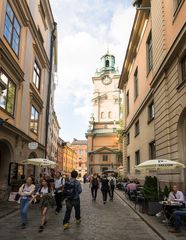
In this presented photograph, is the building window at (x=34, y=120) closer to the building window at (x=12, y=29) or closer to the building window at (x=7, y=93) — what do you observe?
the building window at (x=7, y=93)

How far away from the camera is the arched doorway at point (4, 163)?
16.8m

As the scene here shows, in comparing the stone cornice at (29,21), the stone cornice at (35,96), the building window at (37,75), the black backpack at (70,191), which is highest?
the stone cornice at (29,21)

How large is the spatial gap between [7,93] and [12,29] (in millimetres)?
4264

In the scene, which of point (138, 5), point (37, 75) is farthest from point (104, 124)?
point (138, 5)

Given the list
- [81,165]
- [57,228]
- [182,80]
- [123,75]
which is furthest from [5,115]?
[81,165]

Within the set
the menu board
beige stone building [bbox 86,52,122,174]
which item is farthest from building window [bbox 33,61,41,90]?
beige stone building [bbox 86,52,122,174]

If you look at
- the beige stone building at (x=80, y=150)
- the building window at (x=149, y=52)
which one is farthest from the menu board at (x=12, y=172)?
the beige stone building at (x=80, y=150)

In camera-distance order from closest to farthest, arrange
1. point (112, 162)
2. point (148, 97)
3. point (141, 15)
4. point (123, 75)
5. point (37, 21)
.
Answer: point (148, 97) < point (141, 15) < point (37, 21) < point (123, 75) < point (112, 162)

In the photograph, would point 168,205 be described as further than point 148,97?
No

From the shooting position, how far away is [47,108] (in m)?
30.1

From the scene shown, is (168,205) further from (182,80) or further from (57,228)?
→ (182,80)

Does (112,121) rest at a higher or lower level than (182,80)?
higher

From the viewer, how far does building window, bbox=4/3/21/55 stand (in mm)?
16734

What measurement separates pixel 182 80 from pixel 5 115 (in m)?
10.2
